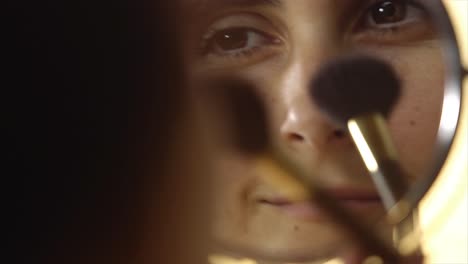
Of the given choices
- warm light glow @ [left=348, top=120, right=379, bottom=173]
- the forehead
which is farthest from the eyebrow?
warm light glow @ [left=348, top=120, right=379, bottom=173]

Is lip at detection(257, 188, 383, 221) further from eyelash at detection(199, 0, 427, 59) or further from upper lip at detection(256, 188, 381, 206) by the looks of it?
eyelash at detection(199, 0, 427, 59)

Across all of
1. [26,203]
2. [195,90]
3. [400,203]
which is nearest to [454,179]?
[400,203]

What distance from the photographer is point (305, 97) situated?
1.53 ft

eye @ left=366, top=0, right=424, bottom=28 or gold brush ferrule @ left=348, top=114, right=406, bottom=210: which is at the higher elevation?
eye @ left=366, top=0, right=424, bottom=28

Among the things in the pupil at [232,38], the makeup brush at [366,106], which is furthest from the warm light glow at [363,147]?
the pupil at [232,38]

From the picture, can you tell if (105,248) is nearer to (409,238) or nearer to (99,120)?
(99,120)

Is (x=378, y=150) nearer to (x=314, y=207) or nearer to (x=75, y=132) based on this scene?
(x=314, y=207)

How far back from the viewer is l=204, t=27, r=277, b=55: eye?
483 millimetres

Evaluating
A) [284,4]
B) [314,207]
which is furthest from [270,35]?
[314,207]

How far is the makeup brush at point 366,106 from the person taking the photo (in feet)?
1.52

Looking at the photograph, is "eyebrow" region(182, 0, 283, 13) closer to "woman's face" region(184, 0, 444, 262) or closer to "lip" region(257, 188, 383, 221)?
"woman's face" region(184, 0, 444, 262)

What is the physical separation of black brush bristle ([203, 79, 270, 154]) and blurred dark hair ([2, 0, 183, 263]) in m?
0.05

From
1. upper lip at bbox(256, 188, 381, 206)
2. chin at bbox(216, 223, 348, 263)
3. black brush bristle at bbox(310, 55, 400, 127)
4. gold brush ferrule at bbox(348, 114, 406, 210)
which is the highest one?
black brush bristle at bbox(310, 55, 400, 127)

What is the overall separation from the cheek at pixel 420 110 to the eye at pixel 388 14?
3 cm
